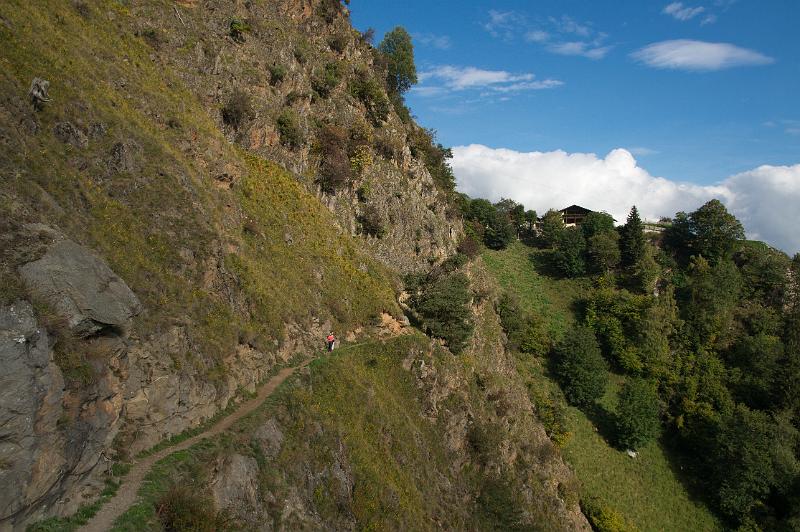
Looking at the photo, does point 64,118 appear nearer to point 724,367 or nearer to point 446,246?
point 446,246

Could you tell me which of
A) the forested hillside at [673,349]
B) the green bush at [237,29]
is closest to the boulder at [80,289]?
the green bush at [237,29]

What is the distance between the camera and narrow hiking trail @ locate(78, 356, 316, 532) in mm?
12219

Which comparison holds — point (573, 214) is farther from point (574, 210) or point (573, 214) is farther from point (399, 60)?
point (399, 60)

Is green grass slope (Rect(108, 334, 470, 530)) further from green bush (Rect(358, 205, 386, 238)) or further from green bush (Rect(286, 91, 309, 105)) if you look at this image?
green bush (Rect(286, 91, 309, 105))

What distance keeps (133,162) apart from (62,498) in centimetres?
1561

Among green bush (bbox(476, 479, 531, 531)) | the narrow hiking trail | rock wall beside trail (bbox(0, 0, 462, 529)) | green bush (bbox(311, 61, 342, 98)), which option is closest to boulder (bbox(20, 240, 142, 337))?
rock wall beside trail (bbox(0, 0, 462, 529))

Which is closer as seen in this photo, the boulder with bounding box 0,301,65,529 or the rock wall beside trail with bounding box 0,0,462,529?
the boulder with bounding box 0,301,65,529

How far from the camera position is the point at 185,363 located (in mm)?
18312

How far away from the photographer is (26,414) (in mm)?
10875

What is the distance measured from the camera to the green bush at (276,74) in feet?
134

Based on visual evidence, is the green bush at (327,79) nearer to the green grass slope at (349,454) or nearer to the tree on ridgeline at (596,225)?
the green grass slope at (349,454)

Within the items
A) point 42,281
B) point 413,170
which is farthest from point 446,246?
point 42,281

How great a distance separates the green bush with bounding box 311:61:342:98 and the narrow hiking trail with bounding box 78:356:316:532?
32811 mm

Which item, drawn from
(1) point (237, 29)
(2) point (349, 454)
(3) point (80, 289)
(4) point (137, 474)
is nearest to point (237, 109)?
(1) point (237, 29)
